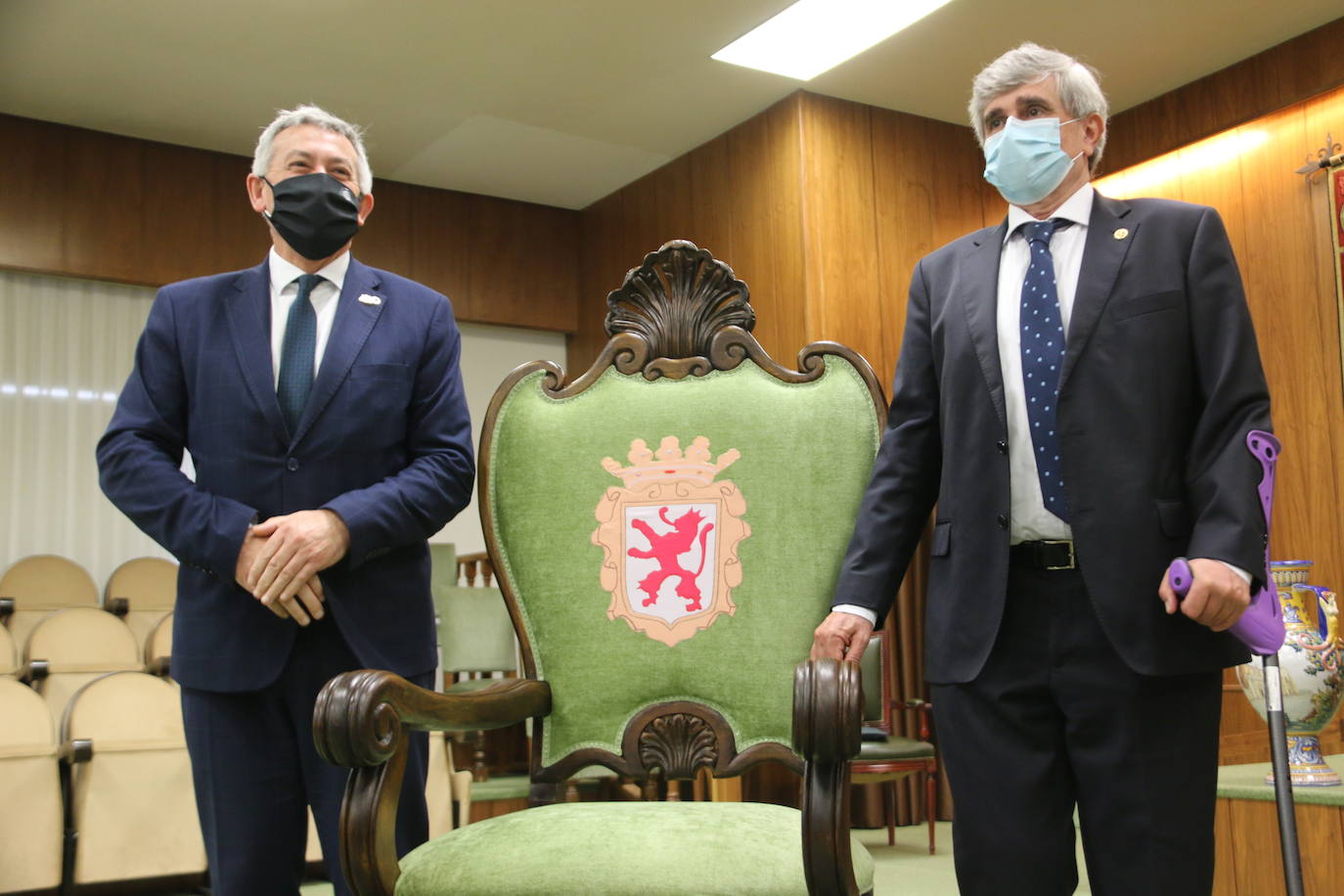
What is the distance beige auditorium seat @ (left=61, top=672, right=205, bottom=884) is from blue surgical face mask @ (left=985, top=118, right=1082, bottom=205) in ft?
10.4

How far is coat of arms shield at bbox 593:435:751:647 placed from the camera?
1864 millimetres

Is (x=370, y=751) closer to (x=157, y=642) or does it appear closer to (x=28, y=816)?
(x=28, y=816)

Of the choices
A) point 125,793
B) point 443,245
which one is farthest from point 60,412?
point 125,793

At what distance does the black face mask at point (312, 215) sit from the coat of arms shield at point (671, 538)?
0.53 meters

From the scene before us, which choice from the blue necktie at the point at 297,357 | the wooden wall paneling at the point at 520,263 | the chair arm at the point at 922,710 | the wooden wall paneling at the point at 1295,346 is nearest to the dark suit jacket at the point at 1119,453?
the blue necktie at the point at 297,357

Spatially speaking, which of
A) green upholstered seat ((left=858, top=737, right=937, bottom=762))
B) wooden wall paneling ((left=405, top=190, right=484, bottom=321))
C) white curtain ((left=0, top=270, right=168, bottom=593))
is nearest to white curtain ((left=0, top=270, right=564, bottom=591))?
white curtain ((left=0, top=270, right=168, bottom=593))

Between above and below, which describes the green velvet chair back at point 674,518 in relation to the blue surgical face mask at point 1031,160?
below

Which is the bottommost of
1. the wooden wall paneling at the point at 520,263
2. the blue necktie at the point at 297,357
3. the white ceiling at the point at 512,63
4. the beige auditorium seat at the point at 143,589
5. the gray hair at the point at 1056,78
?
the beige auditorium seat at the point at 143,589

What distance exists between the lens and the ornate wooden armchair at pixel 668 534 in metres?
1.80

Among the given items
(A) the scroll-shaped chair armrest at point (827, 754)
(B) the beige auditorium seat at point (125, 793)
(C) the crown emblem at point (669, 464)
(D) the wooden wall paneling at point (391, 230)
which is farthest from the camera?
(D) the wooden wall paneling at point (391, 230)

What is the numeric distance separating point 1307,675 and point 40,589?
4.89 m

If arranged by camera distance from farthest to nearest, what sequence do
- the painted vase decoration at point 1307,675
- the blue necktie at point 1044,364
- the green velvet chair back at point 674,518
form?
the painted vase decoration at point 1307,675 < the green velvet chair back at point 674,518 < the blue necktie at point 1044,364

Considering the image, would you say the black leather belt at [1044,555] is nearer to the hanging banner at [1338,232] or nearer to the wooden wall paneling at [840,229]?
the hanging banner at [1338,232]

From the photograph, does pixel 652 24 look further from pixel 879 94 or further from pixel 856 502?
pixel 856 502
